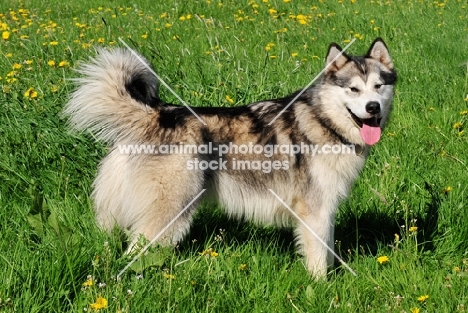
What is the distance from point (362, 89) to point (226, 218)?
1280 mm

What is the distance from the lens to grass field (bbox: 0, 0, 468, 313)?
270 cm

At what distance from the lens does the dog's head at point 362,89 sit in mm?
3318

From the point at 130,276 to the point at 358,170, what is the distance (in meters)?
1.55

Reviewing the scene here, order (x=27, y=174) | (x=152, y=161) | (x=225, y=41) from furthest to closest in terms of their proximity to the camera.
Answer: (x=225, y=41) < (x=27, y=174) < (x=152, y=161)

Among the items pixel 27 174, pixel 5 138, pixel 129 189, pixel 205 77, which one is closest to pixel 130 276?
pixel 129 189

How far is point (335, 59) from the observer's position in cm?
353

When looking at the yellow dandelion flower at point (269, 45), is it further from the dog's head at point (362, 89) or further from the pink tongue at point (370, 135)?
the pink tongue at point (370, 135)

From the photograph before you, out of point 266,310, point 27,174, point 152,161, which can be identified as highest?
point 152,161

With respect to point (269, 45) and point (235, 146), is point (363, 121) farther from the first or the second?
point (269, 45)

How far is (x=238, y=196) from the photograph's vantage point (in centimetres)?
347

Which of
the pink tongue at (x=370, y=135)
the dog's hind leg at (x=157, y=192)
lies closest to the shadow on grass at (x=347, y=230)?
the dog's hind leg at (x=157, y=192)

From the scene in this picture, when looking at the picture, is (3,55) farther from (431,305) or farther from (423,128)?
(431,305)

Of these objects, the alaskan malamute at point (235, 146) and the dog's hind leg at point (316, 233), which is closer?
the alaskan malamute at point (235, 146)

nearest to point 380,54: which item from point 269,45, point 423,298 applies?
point 423,298
